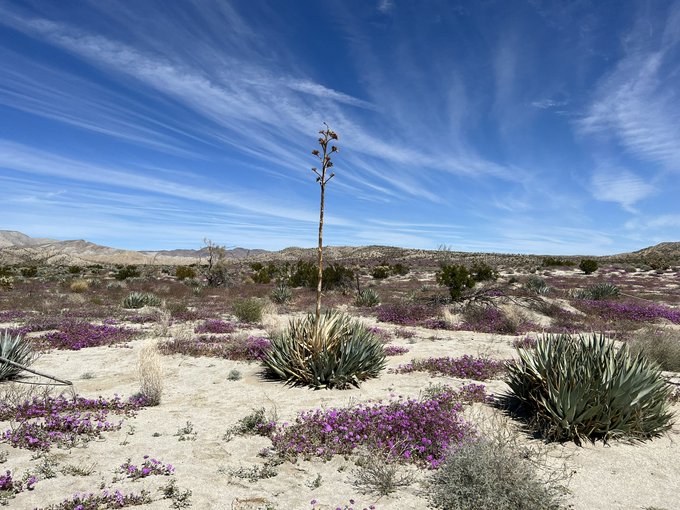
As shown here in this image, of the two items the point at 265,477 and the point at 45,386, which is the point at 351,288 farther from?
the point at 265,477

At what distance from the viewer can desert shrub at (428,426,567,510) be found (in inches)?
157

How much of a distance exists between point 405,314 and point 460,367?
26.6 ft

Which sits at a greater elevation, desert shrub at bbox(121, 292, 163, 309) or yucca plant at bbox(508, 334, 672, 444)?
yucca plant at bbox(508, 334, 672, 444)

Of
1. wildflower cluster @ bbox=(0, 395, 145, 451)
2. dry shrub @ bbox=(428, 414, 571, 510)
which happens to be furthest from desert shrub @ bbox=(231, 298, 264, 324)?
dry shrub @ bbox=(428, 414, 571, 510)

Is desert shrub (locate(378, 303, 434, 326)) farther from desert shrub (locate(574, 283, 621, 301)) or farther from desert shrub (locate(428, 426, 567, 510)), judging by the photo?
desert shrub (locate(428, 426, 567, 510))

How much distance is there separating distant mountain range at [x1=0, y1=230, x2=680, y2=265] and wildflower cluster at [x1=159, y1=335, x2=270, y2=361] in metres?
38.0

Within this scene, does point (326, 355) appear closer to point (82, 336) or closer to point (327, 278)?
point (82, 336)

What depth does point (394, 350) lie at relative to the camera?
11.4 m

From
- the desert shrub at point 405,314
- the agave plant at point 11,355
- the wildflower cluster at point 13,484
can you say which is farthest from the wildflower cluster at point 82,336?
the desert shrub at point 405,314

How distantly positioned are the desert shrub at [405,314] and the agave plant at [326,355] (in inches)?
310

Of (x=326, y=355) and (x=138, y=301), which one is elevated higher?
(x=326, y=355)

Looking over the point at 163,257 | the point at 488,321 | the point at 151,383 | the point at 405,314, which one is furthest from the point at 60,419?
the point at 163,257

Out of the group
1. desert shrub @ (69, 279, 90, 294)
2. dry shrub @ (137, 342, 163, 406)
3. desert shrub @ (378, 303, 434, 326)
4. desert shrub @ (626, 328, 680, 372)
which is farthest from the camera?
desert shrub @ (69, 279, 90, 294)

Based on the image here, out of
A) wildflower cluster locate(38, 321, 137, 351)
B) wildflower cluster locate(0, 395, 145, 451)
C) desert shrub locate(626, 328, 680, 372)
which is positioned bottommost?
wildflower cluster locate(38, 321, 137, 351)
